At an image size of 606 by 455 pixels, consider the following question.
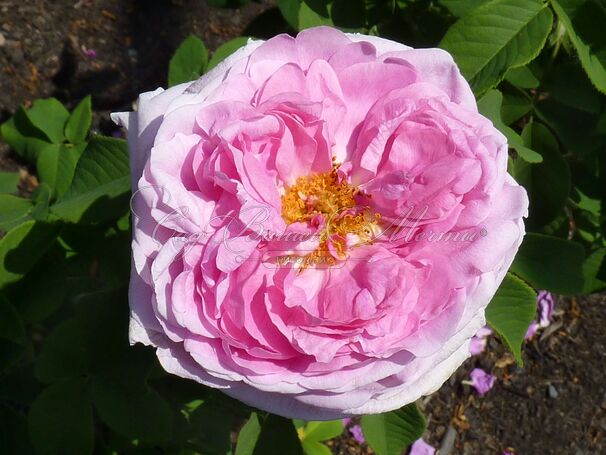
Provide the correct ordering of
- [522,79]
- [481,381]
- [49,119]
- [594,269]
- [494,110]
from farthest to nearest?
[481,381] < [49,119] < [594,269] < [522,79] < [494,110]

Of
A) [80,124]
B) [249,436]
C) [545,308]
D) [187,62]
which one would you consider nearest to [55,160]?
[80,124]

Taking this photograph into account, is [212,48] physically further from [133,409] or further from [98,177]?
[133,409]

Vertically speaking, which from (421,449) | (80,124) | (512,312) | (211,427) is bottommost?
(421,449)

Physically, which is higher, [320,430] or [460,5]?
[460,5]

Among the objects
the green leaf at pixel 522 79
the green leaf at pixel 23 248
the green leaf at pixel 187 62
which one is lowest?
the green leaf at pixel 23 248

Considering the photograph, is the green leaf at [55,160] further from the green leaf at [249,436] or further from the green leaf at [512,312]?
the green leaf at [512,312]

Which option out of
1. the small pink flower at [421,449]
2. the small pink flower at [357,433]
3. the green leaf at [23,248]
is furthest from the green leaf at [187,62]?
the small pink flower at [421,449]

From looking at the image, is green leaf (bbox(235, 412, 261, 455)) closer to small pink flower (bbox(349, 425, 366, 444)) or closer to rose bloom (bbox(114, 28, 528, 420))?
rose bloom (bbox(114, 28, 528, 420))

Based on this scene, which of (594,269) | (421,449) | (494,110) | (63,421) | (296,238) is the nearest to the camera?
(296,238)
